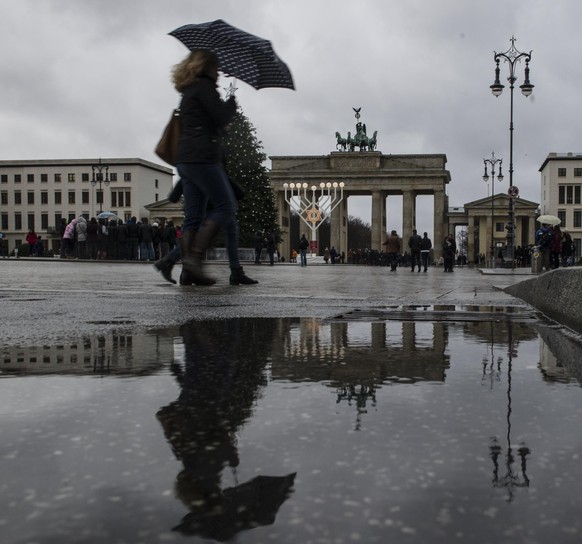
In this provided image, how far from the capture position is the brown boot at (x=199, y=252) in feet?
20.7

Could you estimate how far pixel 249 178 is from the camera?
5306 cm

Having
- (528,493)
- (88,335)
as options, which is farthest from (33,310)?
(528,493)

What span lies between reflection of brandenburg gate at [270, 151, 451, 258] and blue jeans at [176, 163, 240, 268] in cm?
7896

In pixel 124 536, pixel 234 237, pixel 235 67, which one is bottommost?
pixel 124 536

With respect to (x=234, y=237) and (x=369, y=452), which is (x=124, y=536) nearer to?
(x=369, y=452)

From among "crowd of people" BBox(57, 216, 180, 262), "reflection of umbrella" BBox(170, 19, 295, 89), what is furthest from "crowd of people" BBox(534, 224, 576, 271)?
"reflection of umbrella" BBox(170, 19, 295, 89)

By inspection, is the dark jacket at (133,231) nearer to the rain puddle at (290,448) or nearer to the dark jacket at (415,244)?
the dark jacket at (415,244)

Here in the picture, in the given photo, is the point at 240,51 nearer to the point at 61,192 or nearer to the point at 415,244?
the point at 415,244

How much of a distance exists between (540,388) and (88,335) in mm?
2038

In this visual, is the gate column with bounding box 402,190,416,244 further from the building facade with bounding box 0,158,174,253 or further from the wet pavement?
the wet pavement

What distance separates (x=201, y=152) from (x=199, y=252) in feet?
2.66

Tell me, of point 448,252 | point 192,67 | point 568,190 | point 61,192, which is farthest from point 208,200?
point 61,192

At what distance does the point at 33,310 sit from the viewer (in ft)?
15.7

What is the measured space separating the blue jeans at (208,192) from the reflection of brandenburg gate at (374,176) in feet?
259
